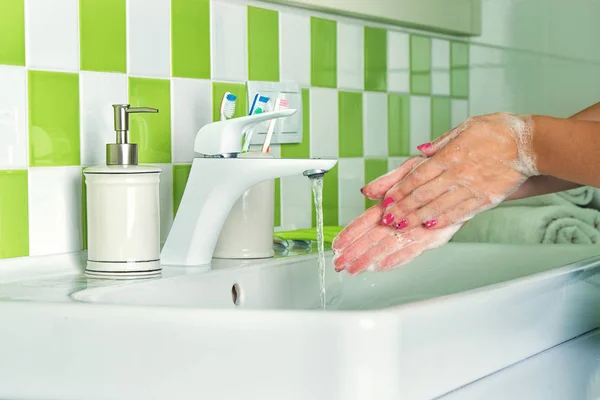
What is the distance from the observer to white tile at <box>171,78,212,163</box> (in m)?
1.19

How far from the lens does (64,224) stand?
41.6 inches

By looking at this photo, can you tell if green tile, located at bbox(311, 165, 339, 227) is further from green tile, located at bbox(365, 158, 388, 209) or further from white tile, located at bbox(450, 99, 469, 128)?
white tile, located at bbox(450, 99, 469, 128)

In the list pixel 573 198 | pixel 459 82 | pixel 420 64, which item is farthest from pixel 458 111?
pixel 573 198

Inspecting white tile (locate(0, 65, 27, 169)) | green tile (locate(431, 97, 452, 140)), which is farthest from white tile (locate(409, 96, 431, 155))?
white tile (locate(0, 65, 27, 169))

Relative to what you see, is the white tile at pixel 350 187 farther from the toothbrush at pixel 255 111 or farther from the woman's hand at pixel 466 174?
the woman's hand at pixel 466 174

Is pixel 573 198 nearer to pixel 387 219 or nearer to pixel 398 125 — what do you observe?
pixel 398 125

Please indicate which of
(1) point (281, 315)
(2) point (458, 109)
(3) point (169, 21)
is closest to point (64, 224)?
(3) point (169, 21)

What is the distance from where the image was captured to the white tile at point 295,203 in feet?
4.55

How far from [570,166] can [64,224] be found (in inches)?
21.6

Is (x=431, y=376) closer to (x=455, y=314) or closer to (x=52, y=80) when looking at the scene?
(x=455, y=314)

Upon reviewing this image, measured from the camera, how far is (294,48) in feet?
4.57

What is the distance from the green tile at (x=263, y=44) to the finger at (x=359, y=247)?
381mm

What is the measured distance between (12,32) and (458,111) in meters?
1.00

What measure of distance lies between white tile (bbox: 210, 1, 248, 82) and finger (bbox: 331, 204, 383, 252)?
0.33 metres
